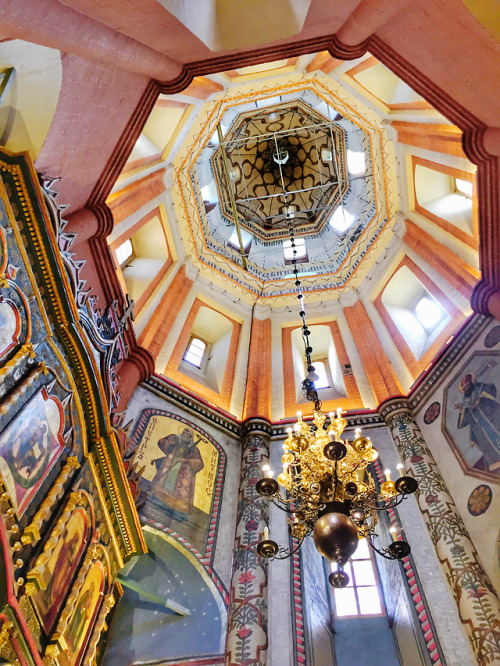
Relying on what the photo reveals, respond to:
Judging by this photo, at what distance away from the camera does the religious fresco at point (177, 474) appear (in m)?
7.50

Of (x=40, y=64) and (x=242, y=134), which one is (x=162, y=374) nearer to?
(x=40, y=64)

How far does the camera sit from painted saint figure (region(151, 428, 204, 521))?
7776mm

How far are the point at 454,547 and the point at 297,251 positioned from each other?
36.5ft

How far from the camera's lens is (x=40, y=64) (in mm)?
5262

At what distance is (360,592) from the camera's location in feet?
23.7

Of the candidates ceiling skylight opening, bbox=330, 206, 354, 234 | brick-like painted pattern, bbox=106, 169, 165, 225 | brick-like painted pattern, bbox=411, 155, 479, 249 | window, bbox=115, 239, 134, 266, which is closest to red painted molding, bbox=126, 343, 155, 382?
brick-like painted pattern, bbox=106, 169, 165, 225

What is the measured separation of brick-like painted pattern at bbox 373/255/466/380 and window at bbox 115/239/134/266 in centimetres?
693

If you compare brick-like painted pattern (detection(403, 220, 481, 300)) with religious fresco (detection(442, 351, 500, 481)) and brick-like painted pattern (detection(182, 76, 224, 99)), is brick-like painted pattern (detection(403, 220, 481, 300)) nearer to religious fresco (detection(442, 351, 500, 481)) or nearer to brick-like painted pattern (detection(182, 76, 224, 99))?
religious fresco (detection(442, 351, 500, 481))

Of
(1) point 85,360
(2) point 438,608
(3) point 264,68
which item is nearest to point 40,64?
(1) point 85,360

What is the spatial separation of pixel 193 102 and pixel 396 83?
485cm

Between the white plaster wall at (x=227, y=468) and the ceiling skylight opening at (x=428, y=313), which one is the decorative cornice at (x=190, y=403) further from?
the ceiling skylight opening at (x=428, y=313)

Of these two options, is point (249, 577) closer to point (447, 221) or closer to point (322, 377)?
point (322, 377)

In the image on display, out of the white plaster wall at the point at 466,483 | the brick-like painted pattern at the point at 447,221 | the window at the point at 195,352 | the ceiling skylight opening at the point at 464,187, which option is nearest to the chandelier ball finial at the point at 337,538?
the white plaster wall at the point at 466,483

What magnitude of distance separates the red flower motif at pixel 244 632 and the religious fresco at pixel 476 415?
4.17 meters
